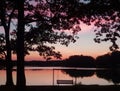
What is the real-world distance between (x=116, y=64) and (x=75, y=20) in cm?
10543

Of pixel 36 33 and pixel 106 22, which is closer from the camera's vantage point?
pixel 106 22

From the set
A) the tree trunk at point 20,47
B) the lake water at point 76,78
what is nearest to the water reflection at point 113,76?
the lake water at point 76,78

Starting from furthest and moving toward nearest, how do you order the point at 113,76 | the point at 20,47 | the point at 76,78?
the point at 113,76, the point at 76,78, the point at 20,47

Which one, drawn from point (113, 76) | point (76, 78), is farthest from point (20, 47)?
point (113, 76)

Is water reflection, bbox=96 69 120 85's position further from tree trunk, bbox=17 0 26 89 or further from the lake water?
tree trunk, bbox=17 0 26 89

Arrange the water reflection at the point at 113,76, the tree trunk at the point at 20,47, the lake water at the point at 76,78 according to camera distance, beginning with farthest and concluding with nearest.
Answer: the water reflection at the point at 113,76
the lake water at the point at 76,78
the tree trunk at the point at 20,47

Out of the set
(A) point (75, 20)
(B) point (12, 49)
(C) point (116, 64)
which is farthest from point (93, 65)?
(A) point (75, 20)

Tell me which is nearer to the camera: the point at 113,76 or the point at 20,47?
the point at 20,47

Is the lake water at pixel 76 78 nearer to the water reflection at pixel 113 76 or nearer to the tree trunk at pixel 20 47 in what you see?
the water reflection at pixel 113 76

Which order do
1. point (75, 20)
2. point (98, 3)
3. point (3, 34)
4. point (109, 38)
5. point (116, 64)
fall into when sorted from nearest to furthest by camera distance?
point (98, 3) < point (109, 38) < point (75, 20) < point (3, 34) < point (116, 64)

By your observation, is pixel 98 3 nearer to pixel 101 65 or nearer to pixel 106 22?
pixel 106 22

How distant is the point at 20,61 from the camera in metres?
29.0

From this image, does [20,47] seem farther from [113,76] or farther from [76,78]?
[113,76]

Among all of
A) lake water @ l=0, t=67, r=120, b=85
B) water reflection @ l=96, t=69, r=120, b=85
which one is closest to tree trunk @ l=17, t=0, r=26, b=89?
lake water @ l=0, t=67, r=120, b=85
